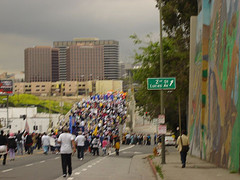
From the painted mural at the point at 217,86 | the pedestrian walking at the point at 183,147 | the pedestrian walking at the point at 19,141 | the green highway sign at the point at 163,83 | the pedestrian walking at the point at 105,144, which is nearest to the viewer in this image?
the painted mural at the point at 217,86

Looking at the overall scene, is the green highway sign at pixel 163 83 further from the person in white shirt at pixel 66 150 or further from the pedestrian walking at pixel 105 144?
the pedestrian walking at pixel 105 144

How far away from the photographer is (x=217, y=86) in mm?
25859

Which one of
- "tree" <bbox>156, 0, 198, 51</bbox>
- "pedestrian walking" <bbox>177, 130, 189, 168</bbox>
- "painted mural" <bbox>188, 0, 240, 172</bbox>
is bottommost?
"pedestrian walking" <bbox>177, 130, 189, 168</bbox>

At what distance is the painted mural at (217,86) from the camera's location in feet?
68.9

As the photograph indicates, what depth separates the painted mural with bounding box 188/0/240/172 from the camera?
21016 millimetres

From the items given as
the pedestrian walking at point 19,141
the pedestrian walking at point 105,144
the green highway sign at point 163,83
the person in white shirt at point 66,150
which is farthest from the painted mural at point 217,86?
the pedestrian walking at point 19,141

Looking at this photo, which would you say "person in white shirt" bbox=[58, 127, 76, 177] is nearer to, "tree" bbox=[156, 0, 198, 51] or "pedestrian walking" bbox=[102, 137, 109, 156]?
"pedestrian walking" bbox=[102, 137, 109, 156]

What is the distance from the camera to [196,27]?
36.2m

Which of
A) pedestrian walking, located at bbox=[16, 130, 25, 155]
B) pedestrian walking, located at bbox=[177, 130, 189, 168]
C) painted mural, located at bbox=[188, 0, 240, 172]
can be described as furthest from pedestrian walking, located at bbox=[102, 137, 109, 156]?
pedestrian walking, located at bbox=[177, 130, 189, 168]

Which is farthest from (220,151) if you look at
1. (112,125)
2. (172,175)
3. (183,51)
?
(112,125)

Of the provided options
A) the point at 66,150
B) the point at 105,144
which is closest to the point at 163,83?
the point at 66,150

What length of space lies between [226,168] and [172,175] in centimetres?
347

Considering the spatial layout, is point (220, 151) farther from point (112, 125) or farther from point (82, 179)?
point (112, 125)

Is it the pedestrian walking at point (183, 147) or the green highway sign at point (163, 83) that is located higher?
the green highway sign at point (163, 83)
